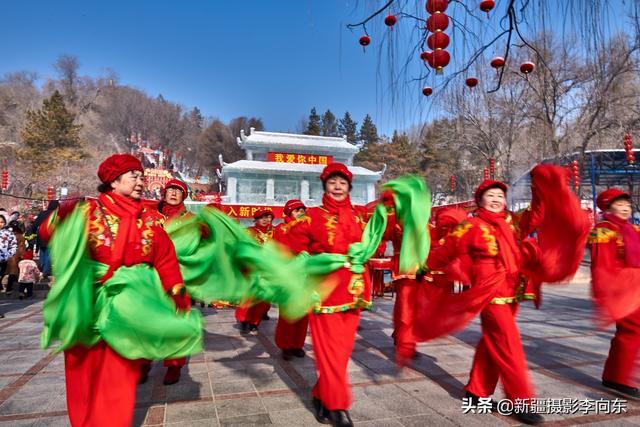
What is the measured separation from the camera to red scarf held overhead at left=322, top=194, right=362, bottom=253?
3.11 meters

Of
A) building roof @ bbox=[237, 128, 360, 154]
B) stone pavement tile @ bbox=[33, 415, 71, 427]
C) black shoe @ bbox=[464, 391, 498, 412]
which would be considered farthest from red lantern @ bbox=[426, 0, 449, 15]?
building roof @ bbox=[237, 128, 360, 154]

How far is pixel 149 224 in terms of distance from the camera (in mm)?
2627

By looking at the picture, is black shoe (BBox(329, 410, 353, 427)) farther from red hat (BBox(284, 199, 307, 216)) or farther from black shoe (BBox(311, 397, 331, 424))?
red hat (BBox(284, 199, 307, 216))

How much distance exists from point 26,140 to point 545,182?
1648 inches

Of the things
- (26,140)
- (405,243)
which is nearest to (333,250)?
(405,243)

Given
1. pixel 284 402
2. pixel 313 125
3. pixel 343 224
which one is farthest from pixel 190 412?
pixel 313 125

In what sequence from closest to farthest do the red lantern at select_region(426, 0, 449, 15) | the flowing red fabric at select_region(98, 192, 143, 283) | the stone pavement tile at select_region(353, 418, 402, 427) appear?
the flowing red fabric at select_region(98, 192, 143, 283) → the red lantern at select_region(426, 0, 449, 15) → the stone pavement tile at select_region(353, 418, 402, 427)

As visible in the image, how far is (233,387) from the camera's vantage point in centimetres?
354

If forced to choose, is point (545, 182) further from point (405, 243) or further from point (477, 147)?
point (477, 147)

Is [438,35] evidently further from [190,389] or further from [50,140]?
[50,140]

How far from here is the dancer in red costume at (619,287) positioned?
3.21m

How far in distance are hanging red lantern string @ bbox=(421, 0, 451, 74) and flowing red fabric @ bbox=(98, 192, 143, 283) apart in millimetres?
2347

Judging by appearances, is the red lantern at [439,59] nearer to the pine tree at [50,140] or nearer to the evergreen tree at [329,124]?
the pine tree at [50,140]

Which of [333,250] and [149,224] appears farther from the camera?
[333,250]
